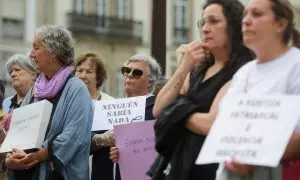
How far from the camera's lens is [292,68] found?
3557 millimetres

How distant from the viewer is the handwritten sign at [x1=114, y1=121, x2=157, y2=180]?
17.5ft

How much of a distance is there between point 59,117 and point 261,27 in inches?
80.9

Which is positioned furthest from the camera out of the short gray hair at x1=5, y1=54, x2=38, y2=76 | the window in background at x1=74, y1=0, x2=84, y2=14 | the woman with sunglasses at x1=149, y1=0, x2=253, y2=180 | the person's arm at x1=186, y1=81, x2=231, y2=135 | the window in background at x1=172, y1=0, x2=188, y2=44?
the window in background at x1=172, y1=0, x2=188, y2=44

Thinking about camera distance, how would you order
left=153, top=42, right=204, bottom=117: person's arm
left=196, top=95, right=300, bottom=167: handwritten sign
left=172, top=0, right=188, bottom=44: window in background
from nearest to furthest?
left=196, top=95, right=300, bottom=167: handwritten sign
left=153, top=42, right=204, bottom=117: person's arm
left=172, top=0, right=188, bottom=44: window in background

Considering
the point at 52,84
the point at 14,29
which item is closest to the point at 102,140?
the point at 52,84

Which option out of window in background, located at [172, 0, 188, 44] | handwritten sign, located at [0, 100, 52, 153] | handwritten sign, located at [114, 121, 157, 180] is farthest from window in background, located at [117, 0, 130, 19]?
handwritten sign, located at [114, 121, 157, 180]

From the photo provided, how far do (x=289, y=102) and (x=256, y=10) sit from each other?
1.50 ft

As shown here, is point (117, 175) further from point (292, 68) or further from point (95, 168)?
point (292, 68)

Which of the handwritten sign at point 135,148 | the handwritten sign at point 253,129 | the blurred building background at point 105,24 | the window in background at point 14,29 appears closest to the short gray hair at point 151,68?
the handwritten sign at point 135,148

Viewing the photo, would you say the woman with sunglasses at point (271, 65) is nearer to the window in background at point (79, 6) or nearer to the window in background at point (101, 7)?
the window in background at point (79, 6)

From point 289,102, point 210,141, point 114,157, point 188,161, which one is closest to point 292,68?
point 289,102

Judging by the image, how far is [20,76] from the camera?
6.70m

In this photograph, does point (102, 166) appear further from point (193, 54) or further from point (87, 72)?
point (193, 54)

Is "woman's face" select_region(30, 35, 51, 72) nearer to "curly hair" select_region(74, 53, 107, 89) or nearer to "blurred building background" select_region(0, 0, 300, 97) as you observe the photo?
"curly hair" select_region(74, 53, 107, 89)
